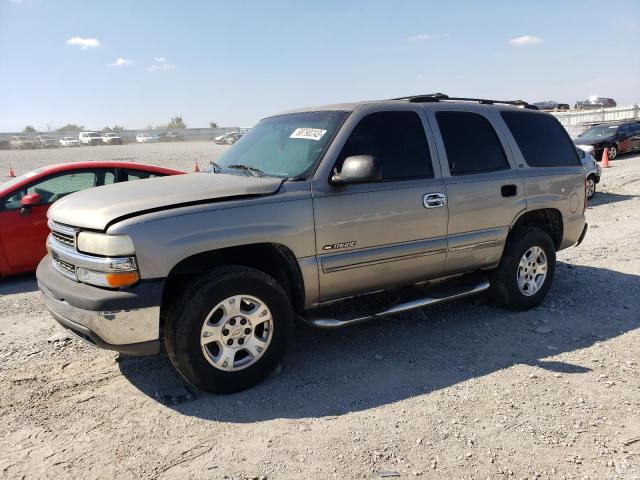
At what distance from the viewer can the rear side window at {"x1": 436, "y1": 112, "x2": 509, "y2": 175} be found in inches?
184

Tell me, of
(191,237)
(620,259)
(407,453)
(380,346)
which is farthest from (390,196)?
(620,259)

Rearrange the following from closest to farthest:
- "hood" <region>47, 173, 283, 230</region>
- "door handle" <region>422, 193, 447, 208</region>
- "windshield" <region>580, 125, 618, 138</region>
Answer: "hood" <region>47, 173, 283, 230</region>, "door handle" <region>422, 193, 447, 208</region>, "windshield" <region>580, 125, 618, 138</region>

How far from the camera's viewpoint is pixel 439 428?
10.7 feet

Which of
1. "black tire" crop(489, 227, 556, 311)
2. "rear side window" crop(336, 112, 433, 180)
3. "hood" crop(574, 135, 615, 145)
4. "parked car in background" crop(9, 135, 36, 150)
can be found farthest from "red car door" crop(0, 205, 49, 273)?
"parked car in background" crop(9, 135, 36, 150)

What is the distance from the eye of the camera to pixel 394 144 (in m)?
4.37

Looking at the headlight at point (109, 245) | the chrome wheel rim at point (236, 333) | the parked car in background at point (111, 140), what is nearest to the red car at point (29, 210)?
the headlight at point (109, 245)

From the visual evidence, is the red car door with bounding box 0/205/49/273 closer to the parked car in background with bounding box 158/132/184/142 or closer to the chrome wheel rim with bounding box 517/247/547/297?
the chrome wheel rim with bounding box 517/247/547/297

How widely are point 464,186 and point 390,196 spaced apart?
823 millimetres

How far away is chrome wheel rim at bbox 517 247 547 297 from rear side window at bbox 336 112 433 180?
1.52 meters

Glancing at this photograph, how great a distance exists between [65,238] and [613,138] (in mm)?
22231

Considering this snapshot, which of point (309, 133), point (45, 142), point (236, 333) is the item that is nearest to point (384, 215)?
point (309, 133)

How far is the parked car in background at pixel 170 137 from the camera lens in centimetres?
6266

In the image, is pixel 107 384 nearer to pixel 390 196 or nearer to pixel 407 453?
pixel 407 453

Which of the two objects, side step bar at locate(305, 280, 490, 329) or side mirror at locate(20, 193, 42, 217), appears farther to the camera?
side mirror at locate(20, 193, 42, 217)
